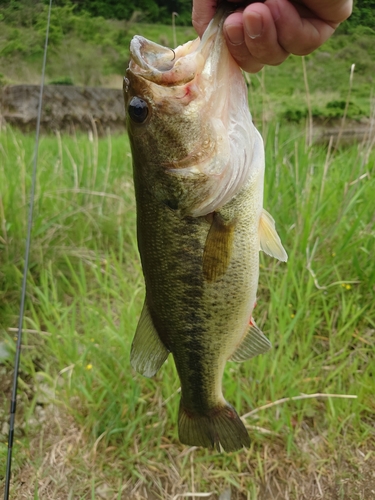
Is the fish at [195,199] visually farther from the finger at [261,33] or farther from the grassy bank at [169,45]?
the grassy bank at [169,45]

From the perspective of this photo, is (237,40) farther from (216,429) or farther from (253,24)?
(216,429)

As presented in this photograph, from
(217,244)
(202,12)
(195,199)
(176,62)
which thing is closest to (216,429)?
(217,244)

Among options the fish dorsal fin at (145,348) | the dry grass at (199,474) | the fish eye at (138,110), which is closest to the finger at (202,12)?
the fish eye at (138,110)

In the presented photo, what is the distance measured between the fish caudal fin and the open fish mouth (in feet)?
3.56

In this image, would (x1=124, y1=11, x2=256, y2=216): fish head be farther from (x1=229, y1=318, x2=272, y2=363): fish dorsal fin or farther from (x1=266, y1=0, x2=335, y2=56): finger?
(x1=229, y1=318, x2=272, y2=363): fish dorsal fin

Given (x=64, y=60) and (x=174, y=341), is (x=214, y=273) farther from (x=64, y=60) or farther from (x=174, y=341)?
(x=64, y=60)

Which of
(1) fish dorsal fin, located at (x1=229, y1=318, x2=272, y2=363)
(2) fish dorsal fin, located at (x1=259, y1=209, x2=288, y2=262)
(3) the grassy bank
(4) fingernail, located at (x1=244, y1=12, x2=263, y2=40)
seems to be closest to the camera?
(4) fingernail, located at (x1=244, y1=12, x2=263, y2=40)

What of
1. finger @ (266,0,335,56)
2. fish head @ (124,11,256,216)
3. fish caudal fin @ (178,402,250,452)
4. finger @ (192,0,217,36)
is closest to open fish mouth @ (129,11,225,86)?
fish head @ (124,11,256,216)

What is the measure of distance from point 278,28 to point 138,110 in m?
0.44

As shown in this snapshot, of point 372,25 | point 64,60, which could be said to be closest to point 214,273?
point 372,25

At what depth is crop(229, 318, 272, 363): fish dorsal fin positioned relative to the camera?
4.56 feet

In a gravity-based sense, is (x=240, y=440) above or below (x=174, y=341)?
below

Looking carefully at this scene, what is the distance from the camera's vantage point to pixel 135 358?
4.29ft

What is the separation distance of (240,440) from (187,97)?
44.9 inches
